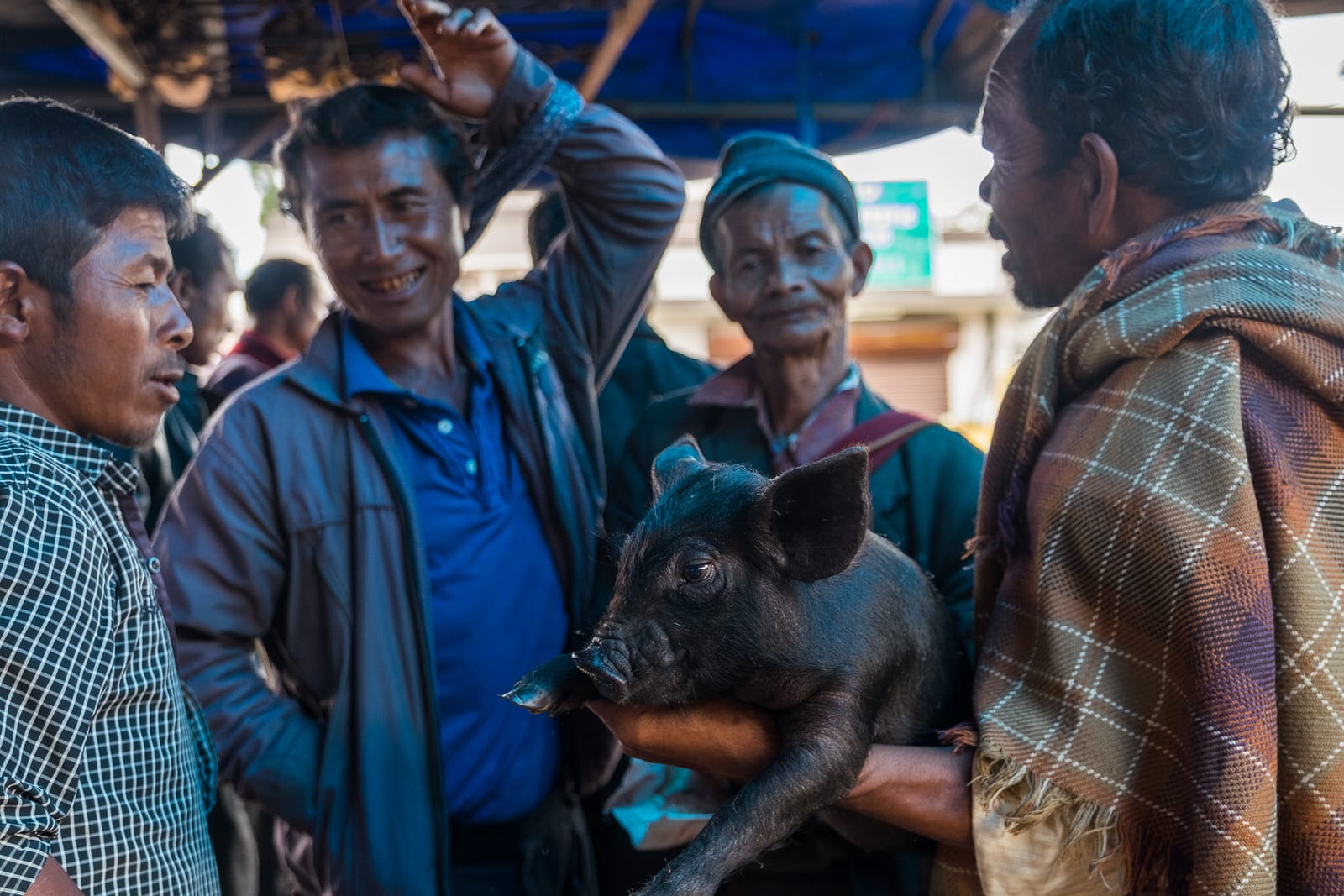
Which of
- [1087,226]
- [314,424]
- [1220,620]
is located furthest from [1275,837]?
[314,424]

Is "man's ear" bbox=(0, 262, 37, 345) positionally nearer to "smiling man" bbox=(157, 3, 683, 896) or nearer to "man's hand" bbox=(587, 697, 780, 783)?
"smiling man" bbox=(157, 3, 683, 896)

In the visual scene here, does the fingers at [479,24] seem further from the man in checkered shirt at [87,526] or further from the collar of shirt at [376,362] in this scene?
the man in checkered shirt at [87,526]

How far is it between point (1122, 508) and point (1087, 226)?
692 mm

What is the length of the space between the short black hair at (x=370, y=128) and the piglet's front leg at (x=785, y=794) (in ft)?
6.76

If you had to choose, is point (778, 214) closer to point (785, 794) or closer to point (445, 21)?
point (445, 21)

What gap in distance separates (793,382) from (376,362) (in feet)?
4.19

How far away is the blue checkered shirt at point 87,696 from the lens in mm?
1480

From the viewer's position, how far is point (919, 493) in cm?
264

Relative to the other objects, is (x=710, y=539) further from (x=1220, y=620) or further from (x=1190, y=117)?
(x=1190, y=117)

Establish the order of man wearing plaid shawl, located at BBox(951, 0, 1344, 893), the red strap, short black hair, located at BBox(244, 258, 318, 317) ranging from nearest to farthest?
man wearing plaid shawl, located at BBox(951, 0, 1344, 893), the red strap, short black hair, located at BBox(244, 258, 318, 317)

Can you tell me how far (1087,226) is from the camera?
84.5 inches

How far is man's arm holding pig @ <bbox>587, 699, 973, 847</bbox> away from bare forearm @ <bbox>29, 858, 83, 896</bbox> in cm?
95

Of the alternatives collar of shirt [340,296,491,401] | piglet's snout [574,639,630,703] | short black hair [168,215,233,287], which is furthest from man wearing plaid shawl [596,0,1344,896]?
short black hair [168,215,233,287]

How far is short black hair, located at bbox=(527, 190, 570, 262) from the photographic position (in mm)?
4617
